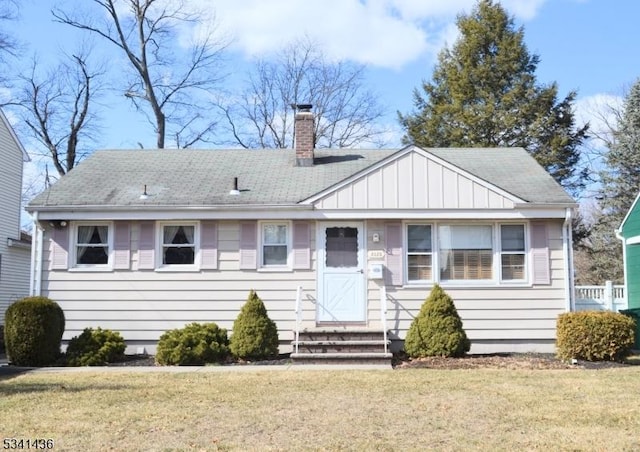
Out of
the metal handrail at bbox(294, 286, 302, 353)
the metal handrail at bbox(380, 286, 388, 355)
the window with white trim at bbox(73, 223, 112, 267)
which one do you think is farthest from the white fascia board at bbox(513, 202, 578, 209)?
the window with white trim at bbox(73, 223, 112, 267)

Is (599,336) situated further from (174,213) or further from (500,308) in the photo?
(174,213)

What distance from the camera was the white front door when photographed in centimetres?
1278

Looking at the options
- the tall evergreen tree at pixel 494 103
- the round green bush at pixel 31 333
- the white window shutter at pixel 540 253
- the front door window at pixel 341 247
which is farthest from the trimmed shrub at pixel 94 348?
the tall evergreen tree at pixel 494 103

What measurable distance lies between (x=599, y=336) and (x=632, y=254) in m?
5.55

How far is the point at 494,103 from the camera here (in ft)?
95.3

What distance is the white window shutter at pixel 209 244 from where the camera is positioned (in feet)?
42.4

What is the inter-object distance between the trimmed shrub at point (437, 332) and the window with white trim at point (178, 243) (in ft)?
15.6

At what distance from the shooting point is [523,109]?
93.9 feet

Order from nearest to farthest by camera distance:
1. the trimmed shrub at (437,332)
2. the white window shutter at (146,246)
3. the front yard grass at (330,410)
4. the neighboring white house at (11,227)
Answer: the front yard grass at (330,410), the trimmed shrub at (437,332), the white window shutter at (146,246), the neighboring white house at (11,227)

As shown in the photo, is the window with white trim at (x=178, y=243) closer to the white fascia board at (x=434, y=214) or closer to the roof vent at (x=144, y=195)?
the roof vent at (x=144, y=195)

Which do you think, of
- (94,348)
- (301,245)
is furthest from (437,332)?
(94,348)

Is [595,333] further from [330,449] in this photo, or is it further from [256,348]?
[330,449]

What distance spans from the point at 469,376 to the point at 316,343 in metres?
3.34

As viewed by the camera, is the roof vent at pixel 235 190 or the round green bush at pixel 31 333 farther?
the roof vent at pixel 235 190
